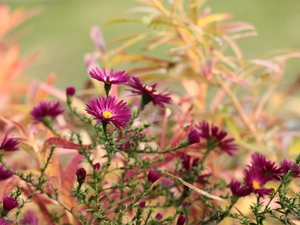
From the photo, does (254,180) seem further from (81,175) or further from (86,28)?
(86,28)

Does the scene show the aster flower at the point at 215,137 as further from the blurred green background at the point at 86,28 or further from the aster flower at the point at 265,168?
the blurred green background at the point at 86,28

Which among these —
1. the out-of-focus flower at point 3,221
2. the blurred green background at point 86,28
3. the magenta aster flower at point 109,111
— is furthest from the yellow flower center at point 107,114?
the blurred green background at point 86,28

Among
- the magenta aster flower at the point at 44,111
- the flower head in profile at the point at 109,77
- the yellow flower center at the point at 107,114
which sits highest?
the flower head in profile at the point at 109,77

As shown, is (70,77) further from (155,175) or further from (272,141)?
(155,175)

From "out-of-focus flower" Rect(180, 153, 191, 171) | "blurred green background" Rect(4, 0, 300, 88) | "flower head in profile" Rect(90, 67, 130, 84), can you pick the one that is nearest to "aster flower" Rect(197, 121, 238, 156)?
"out-of-focus flower" Rect(180, 153, 191, 171)

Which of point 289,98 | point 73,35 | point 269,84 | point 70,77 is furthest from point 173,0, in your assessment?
point 73,35
